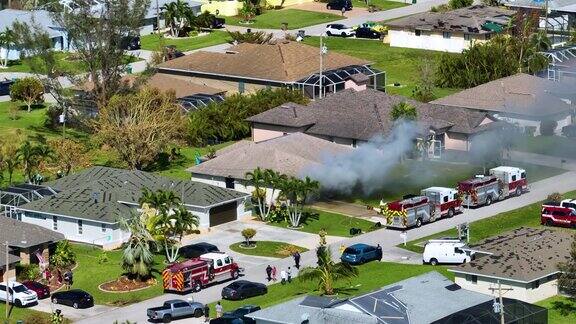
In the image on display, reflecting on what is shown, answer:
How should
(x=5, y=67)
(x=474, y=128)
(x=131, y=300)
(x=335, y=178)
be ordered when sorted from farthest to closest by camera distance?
(x=5, y=67) < (x=474, y=128) < (x=335, y=178) < (x=131, y=300)

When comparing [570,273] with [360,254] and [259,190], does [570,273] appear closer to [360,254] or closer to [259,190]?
[360,254]

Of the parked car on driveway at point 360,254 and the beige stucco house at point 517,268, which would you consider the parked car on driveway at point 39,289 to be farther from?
the beige stucco house at point 517,268

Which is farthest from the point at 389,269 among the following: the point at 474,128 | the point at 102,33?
the point at 102,33

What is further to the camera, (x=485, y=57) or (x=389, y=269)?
(x=485, y=57)

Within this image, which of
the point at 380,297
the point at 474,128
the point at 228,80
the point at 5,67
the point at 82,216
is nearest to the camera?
the point at 380,297

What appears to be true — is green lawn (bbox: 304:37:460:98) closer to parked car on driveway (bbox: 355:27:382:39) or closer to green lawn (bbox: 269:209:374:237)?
parked car on driveway (bbox: 355:27:382:39)

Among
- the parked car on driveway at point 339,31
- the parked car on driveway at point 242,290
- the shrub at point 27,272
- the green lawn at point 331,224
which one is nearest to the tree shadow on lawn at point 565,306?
the parked car on driveway at point 242,290

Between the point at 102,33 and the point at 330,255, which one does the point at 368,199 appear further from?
the point at 102,33
